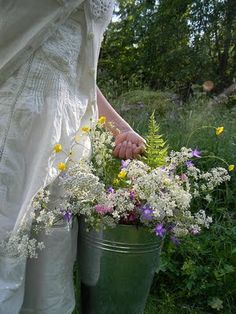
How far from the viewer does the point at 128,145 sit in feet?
5.05

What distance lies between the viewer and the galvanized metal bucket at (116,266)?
146cm

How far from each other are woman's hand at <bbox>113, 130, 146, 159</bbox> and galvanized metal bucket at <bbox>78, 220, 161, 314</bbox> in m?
0.25

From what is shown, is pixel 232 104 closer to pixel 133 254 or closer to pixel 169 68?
pixel 169 68

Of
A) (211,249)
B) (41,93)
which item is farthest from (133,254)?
(211,249)

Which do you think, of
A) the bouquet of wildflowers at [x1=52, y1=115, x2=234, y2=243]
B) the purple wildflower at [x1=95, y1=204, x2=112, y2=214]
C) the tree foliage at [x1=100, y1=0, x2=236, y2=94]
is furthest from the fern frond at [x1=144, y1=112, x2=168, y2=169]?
the tree foliage at [x1=100, y1=0, x2=236, y2=94]

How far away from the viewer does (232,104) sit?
646 cm

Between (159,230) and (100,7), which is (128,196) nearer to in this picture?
(159,230)

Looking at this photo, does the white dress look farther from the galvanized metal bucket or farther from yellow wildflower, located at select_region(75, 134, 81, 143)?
the galvanized metal bucket

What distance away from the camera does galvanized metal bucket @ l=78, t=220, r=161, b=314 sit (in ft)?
4.80

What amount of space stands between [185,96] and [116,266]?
631cm

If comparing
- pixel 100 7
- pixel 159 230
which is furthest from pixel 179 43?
pixel 159 230

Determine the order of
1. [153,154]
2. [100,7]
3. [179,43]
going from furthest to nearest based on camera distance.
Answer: [179,43], [153,154], [100,7]

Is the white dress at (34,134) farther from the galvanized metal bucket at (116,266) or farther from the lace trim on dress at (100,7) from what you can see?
the galvanized metal bucket at (116,266)

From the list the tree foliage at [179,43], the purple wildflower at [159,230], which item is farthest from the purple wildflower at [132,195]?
the tree foliage at [179,43]
